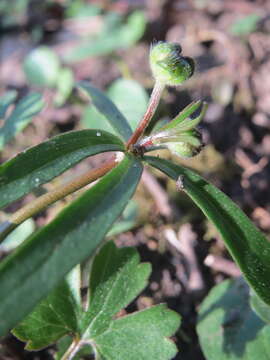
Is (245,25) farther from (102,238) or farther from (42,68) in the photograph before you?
(102,238)

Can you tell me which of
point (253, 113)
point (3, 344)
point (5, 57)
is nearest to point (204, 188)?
point (3, 344)

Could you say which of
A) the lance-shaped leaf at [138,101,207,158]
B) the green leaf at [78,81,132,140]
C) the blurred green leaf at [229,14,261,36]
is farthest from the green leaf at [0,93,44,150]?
the blurred green leaf at [229,14,261,36]

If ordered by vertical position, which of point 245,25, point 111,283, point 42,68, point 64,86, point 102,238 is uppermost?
point 42,68

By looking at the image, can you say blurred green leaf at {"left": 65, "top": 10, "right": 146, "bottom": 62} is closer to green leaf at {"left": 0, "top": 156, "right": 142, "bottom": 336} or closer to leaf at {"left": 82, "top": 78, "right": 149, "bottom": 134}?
leaf at {"left": 82, "top": 78, "right": 149, "bottom": 134}

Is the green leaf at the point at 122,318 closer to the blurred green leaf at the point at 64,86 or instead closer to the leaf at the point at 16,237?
the leaf at the point at 16,237

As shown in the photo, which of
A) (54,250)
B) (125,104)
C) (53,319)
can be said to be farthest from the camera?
(125,104)

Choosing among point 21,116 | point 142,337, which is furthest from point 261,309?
point 21,116
